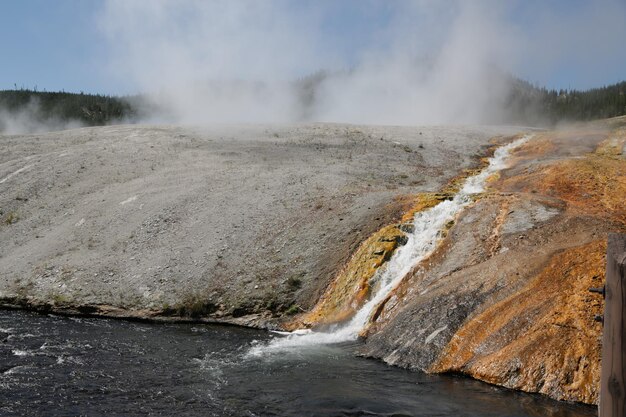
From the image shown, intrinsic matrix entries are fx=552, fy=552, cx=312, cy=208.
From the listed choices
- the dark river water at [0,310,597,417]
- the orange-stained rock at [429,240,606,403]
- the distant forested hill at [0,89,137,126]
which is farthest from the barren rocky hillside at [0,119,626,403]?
the distant forested hill at [0,89,137,126]

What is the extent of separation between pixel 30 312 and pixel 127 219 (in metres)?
6.98

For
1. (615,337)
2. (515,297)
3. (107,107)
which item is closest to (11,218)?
(515,297)

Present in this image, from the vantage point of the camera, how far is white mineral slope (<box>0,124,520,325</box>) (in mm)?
20469

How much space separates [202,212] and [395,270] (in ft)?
35.1

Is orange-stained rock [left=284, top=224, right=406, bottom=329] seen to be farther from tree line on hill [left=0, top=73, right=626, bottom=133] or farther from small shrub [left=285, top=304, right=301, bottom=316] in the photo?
tree line on hill [left=0, top=73, right=626, bottom=133]

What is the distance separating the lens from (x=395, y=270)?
1858cm

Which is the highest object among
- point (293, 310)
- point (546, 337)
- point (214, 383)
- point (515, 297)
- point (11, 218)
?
point (11, 218)

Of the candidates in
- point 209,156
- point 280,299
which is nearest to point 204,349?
point 280,299

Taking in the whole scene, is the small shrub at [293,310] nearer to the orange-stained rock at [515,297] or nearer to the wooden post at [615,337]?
the orange-stained rock at [515,297]

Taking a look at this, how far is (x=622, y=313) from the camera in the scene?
4.60 meters

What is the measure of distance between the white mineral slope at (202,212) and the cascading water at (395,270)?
6.31 ft

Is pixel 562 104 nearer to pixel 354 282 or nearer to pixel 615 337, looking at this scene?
pixel 354 282

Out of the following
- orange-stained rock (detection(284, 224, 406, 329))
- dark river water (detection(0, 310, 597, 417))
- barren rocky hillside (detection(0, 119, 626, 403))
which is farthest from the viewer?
orange-stained rock (detection(284, 224, 406, 329))

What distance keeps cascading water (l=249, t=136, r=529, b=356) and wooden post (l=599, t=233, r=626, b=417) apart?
11067 mm
